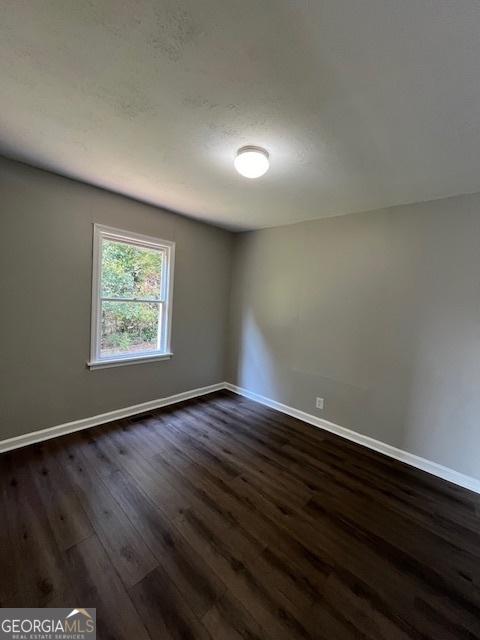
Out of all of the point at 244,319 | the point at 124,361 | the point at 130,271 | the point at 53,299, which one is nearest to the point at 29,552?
the point at 124,361

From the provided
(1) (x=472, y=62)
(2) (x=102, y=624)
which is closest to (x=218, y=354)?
(2) (x=102, y=624)

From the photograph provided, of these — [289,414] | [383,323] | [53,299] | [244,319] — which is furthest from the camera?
[244,319]

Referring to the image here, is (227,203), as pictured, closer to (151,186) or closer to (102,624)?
(151,186)

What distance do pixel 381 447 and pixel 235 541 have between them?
186cm

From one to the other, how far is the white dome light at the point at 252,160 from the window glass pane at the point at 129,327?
6.61 feet

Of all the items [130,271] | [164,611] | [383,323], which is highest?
[130,271]

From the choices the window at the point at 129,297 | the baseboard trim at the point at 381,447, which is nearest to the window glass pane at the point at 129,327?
the window at the point at 129,297

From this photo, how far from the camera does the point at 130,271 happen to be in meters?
3.06

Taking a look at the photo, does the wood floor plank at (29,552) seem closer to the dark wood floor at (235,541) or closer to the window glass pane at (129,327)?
the dark wood floor at (235,541)

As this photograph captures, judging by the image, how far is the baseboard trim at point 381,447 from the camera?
89.5 inches

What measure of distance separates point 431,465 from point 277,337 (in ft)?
6.69

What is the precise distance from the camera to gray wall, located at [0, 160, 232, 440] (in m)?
2.24

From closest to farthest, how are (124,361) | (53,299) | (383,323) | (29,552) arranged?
(29,552) < (53,299) < (383,323) < (124,361)

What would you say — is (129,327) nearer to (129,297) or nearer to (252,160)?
(129,297)
